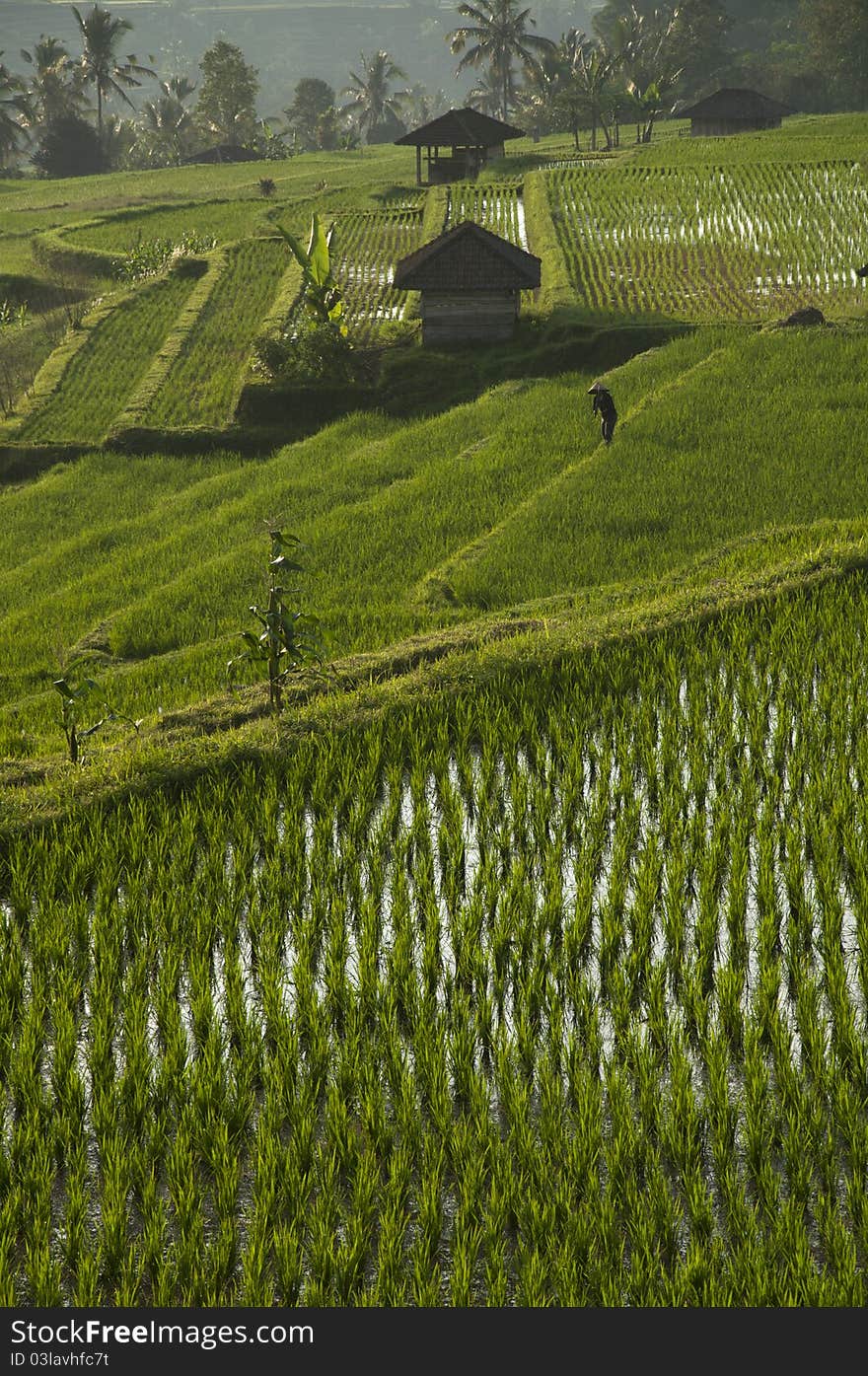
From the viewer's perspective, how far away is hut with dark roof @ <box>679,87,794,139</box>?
125ft

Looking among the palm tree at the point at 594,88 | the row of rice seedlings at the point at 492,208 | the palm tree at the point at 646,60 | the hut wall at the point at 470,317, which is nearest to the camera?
the hut wall at the point at 470,317

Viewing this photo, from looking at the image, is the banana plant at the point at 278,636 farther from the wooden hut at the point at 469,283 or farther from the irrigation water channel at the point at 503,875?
the wooden hut at the point at 469,283

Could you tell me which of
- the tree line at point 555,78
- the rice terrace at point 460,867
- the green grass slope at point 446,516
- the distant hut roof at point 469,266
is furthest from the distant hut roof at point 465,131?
the rice terrace at point 460,867

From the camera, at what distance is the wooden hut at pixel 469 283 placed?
60.5ft

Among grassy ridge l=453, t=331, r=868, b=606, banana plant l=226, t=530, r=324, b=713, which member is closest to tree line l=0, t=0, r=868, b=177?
grassy ridge l=453, t=331, r=868, b=606

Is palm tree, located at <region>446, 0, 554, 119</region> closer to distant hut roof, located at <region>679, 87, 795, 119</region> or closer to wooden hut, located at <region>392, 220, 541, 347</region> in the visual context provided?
distant hut roof, located at <region>679, 87, 795, 119</region>

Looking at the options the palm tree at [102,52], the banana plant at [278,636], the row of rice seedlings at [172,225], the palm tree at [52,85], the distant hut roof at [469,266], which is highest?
the palm tree at [52,85]

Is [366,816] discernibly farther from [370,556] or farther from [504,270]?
[504,270]

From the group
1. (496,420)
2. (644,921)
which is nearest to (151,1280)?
(644,921)

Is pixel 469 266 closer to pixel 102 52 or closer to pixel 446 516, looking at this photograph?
pixel 446 516

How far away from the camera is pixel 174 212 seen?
3397 cm

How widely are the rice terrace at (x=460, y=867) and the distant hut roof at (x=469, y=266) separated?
13.0 feet

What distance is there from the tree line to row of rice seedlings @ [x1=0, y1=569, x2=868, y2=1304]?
37886mm

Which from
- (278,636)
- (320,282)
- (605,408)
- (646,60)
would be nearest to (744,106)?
(646,60)
